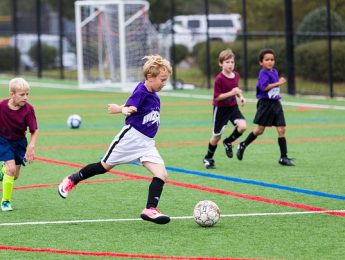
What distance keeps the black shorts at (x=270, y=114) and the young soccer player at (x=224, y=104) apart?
0.29m

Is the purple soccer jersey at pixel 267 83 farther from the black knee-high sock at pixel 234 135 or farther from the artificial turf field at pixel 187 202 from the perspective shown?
the artificial turf field at pixel 187 202

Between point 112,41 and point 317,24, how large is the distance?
793cm

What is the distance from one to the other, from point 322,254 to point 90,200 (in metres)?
3.74

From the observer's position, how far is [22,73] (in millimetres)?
42688

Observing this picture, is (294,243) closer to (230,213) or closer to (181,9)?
(230,213)

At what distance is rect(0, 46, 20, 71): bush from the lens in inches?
1714

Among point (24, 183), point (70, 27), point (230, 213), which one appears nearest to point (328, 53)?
point (24, 183)

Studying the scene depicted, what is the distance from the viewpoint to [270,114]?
14.1 m

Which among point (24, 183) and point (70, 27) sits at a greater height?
point (70, 27)

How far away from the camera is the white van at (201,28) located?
32.4 metres

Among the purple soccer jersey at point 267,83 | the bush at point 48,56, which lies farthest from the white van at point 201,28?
the purple soccer jersey at point 267,83

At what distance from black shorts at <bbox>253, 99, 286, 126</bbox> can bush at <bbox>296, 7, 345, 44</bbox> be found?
1228cm

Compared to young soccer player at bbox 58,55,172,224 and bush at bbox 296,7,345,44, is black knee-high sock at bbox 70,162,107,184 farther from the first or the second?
bush at bbox 296,7,345,44

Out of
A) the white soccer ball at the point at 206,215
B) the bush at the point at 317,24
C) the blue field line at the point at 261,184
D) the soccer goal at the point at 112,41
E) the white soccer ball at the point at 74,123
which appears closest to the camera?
the white soccer ball at the point at 206,215
